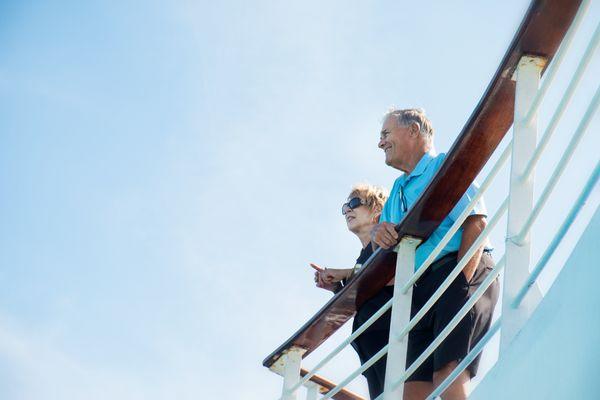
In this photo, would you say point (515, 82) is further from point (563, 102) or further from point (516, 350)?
point (516, 350)

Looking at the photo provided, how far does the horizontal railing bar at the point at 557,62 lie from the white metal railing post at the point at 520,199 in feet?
0.07

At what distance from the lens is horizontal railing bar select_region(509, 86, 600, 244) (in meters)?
1.82

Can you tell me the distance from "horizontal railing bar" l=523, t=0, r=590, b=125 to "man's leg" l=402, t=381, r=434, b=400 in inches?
48.3

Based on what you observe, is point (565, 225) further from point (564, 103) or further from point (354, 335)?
point (354, 335)

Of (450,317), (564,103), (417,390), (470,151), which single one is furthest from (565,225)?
(417,390)

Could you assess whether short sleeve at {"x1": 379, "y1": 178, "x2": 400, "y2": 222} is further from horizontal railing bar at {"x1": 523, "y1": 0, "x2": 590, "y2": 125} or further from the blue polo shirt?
horizontal railing bar at {"x1": 523, "y1": 0, "x2": 590, "y2": 125}

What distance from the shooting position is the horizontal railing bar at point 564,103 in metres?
1.90

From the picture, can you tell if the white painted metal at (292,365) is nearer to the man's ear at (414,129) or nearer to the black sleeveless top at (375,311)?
the black sleeveless top at (375,311)

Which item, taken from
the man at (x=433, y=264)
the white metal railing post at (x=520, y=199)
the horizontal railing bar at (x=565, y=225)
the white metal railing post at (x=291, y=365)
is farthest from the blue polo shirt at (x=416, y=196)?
the horizontal railing bar at (x=565, y=225)

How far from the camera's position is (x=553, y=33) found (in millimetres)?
2266

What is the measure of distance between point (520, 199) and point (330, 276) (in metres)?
1.82

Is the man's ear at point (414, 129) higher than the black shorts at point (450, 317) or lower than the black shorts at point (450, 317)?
higher

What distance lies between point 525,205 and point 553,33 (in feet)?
1.44

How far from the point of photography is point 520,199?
7.18 feet
